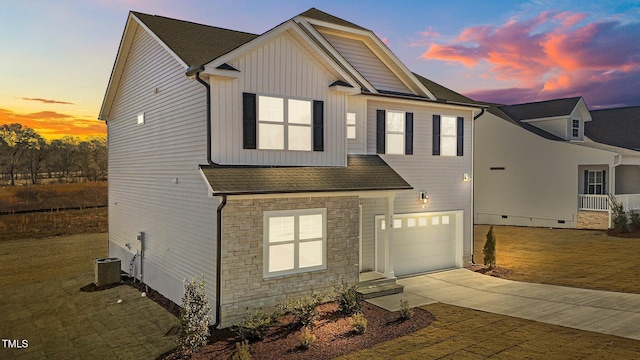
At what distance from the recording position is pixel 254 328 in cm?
827

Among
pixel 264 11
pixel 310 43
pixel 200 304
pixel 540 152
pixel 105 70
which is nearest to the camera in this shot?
pixel 200 304

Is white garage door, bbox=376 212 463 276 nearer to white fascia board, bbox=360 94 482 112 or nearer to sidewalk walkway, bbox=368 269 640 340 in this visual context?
sidewalk walkway, bbox=368 269 640 340

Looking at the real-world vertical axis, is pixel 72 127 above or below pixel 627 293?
above

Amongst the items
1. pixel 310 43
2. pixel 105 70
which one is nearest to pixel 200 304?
pixel 310 43

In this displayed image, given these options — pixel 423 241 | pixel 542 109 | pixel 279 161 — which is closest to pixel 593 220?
pixel 542 109

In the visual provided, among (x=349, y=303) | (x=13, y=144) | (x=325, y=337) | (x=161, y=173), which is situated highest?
(x=13, y=144)

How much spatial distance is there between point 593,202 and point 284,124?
21.7 m

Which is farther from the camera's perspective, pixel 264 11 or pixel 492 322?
pixel 264 11

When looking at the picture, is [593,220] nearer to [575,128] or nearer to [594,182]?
[594,182]

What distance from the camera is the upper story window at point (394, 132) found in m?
13.8

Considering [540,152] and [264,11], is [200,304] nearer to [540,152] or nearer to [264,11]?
[264,11]

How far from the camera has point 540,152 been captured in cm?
2577

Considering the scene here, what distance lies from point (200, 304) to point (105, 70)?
777 inches

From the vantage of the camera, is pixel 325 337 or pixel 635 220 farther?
pixel 635 220
